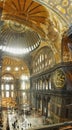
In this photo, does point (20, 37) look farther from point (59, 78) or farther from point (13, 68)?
point (13, 68)

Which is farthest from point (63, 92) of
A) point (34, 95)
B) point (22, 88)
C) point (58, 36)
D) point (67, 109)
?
point (22, 88)

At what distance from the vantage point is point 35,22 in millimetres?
14656

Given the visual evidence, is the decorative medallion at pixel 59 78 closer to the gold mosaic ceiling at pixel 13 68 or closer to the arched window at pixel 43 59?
the arched window at pixel 43 59

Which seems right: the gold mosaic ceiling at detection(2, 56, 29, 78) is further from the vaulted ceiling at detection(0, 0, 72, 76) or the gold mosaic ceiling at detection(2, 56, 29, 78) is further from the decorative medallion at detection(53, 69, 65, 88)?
the decorative medallion at detection(53, 69, 65, 88)

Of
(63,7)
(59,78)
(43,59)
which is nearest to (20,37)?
(43,59)

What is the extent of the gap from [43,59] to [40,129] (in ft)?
65.9

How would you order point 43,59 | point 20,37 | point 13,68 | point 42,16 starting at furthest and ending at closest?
1. point 13,68
2. point 20,37
3. point 43,59
4. point 42,16

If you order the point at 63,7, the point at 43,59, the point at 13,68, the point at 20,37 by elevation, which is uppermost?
the point at 20,37

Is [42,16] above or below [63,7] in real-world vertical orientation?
above

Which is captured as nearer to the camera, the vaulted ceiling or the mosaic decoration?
the mosaic decoration

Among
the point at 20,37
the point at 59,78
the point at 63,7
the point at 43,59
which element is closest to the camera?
the point at 63,7

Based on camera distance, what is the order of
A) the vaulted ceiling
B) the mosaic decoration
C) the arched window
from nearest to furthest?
the mosaic decoration < the vaulted ceiling < the arched window

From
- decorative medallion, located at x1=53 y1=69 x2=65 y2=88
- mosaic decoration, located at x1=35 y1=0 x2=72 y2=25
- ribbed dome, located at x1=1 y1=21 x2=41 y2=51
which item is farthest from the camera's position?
ribbed dome, located at x1=1 y1=21 x2=41 y2=51

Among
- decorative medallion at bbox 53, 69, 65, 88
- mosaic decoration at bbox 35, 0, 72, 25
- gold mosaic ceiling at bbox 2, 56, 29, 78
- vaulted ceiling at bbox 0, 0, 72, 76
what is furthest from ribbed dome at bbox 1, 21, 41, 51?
mosaic decoration at bbox 35, 0, 72, 25
